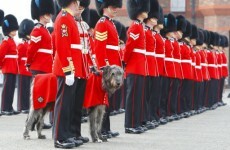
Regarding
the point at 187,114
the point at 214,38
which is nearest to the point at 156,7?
the point at 187,114

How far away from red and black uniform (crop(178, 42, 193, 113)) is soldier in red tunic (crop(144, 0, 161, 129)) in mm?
1823

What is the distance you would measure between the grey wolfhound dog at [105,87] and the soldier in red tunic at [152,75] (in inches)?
79.4

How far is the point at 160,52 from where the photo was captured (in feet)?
40.4

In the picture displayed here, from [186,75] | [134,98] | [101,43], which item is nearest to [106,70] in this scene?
[101,43]

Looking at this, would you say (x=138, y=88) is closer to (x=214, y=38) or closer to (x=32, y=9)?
(x=32, y=9)

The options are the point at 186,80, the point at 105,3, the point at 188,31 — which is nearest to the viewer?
the point at 105,3

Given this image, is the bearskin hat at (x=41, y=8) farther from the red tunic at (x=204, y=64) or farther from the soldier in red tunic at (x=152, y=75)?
the red tunic at (x=204, y=64)

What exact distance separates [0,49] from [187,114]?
3847mm

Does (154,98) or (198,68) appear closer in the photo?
(154,98)

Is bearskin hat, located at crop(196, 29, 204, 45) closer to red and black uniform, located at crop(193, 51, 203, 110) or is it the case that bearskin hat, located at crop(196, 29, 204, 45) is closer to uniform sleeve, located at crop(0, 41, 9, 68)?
red and black uniform, located at crop(193, 51, 203, 110)

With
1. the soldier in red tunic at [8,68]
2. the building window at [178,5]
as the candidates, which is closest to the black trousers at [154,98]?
the soldier in red tunic at [8,68]

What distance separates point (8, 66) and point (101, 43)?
17.1 ft

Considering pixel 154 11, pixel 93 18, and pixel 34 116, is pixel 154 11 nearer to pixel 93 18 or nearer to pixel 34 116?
pixel 93 18

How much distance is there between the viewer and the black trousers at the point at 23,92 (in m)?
15.0
